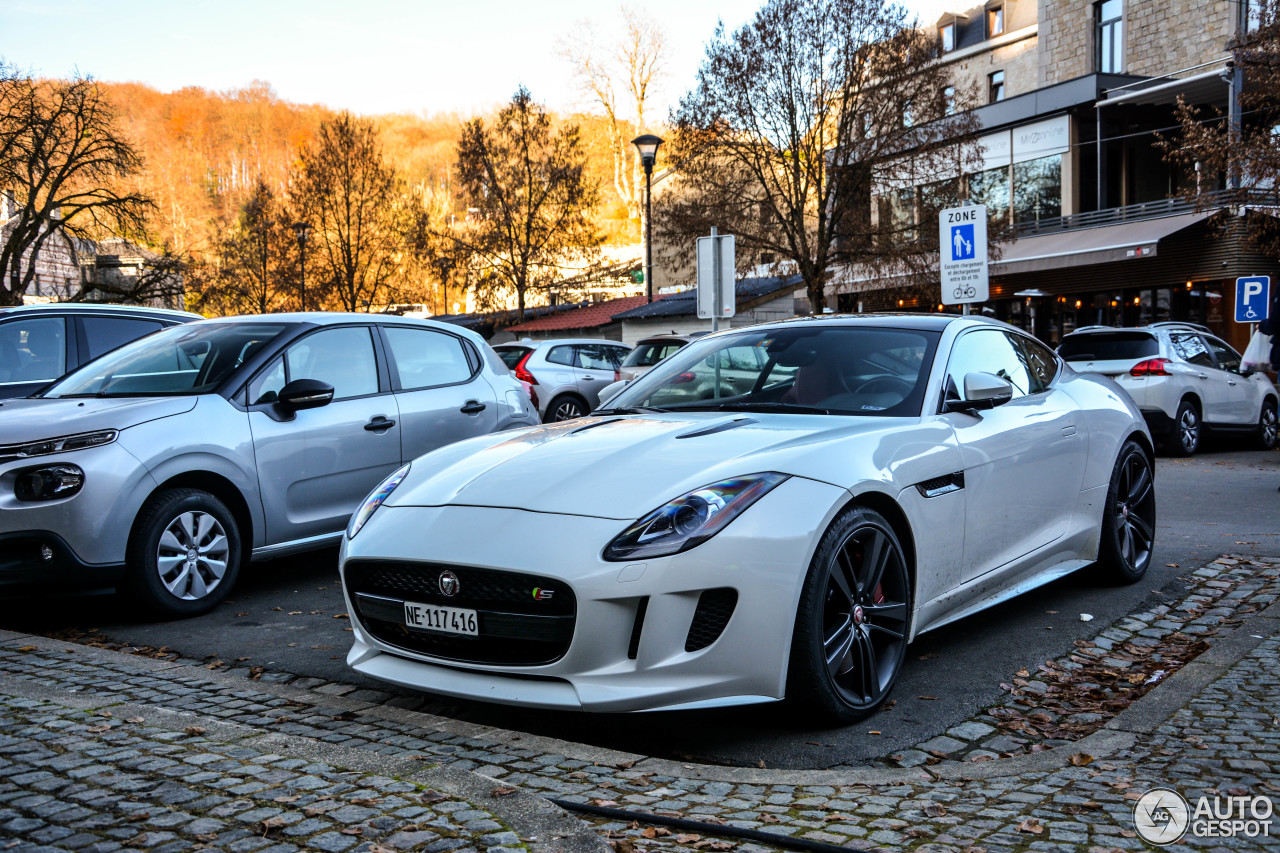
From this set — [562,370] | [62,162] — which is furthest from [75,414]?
[62,162]

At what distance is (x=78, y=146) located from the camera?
33312 millimetres

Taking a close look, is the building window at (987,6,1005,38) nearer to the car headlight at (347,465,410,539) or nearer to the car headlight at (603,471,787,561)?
the car headlight at (347,465,410,539)

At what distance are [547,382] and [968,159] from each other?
1502 centimetres

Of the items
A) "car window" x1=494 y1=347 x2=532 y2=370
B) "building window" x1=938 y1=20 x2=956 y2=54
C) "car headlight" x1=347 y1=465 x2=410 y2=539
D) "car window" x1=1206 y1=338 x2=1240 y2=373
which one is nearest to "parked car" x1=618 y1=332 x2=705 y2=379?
"car window" x1=494 y1=347 x2=532 y2=370

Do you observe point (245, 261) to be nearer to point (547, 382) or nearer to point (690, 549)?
point (547, 382)

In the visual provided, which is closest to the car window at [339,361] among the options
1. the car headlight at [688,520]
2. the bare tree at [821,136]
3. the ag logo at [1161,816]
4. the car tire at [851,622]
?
the car headlight at [688,520]

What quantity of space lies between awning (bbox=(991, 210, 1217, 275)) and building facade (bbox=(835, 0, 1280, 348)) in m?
0.05

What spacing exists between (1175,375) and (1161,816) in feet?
40.3

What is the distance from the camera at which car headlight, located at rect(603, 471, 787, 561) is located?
359 centimetres

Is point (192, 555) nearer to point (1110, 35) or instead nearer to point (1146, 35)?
point (1146, 35)

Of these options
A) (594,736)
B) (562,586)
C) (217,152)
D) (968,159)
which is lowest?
(594,736)

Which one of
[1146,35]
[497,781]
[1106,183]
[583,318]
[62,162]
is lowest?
[497,781]

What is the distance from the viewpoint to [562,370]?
1728 cm

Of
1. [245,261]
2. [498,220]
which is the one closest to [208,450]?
[498,220]
